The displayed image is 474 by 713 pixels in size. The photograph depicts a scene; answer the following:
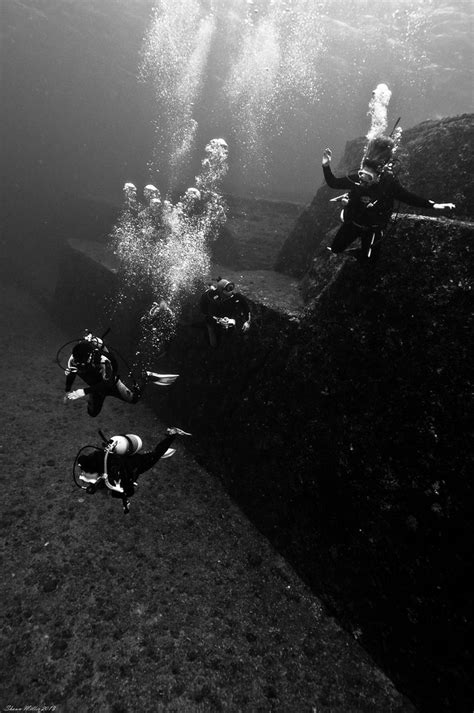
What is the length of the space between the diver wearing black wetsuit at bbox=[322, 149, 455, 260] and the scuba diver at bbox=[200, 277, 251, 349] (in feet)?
6.68

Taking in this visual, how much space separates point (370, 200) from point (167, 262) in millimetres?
7027

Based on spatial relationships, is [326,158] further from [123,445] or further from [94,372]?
[123,445]

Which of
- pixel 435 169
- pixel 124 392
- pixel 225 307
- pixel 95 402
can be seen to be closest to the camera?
pixel 95 402

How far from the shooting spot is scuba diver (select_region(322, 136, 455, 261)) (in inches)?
140

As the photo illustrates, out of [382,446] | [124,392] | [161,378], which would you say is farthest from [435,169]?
[124,392]

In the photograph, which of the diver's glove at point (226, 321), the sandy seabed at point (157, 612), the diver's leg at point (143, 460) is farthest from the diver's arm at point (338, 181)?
the sandy seabed at point (157, 612)

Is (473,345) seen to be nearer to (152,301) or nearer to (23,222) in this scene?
(152,301)

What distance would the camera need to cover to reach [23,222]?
1591 inches

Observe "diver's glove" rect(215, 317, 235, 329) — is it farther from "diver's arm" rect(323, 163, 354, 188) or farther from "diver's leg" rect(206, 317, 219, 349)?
"diver's arm" rect(323, 163, 354, 188)

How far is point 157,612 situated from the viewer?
4.09 m

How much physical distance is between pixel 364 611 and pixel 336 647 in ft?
1.78

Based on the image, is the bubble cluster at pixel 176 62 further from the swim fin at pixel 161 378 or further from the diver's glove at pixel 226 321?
the swim fin at pixel 161 378

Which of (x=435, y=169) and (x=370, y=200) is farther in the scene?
(x=435, y=169)

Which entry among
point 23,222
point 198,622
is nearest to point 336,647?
point 198,622
